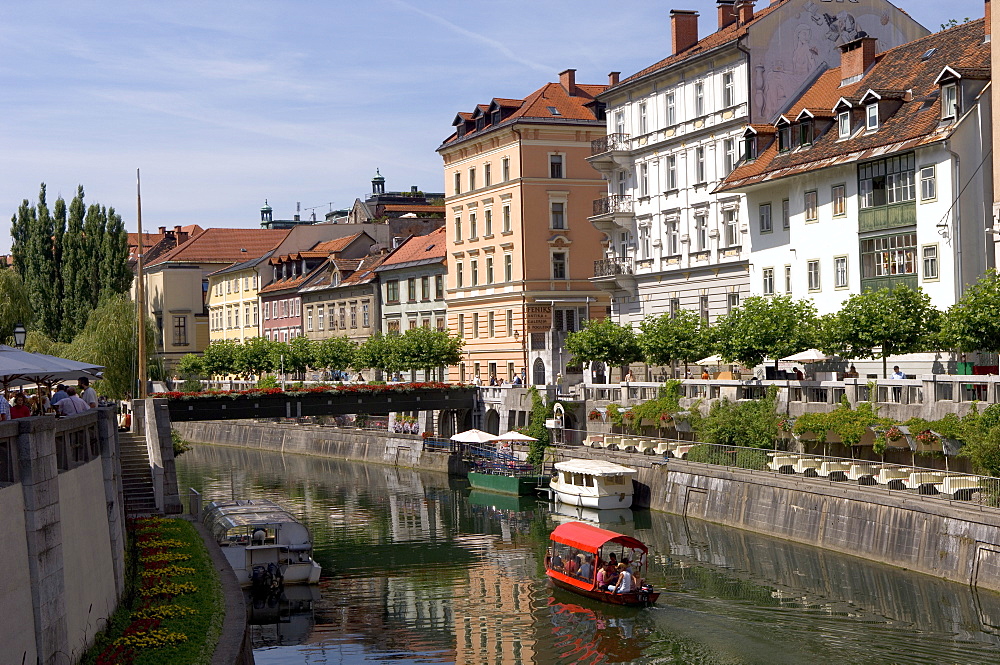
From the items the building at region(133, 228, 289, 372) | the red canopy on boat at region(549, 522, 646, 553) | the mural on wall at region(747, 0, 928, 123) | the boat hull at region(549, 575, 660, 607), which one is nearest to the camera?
the boat hull at region(549, 575, 660, 607)

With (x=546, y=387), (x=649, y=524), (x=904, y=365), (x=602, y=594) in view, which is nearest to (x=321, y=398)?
(x=546, y=387)

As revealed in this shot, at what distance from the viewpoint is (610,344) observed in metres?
69.1

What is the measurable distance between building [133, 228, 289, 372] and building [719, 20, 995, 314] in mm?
85927

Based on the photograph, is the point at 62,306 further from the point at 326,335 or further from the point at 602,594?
the point at 602,594

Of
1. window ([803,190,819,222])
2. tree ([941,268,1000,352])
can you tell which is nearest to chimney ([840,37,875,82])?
window ([803,190,819,222])

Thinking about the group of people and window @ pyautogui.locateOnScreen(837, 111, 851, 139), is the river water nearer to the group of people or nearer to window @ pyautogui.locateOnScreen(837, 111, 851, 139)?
the group of people

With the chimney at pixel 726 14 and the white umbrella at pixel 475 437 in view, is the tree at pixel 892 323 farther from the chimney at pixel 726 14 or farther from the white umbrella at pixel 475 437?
the chimney at pixel 726 14

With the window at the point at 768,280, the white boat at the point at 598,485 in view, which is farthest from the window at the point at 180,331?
the white boat at the point at 598,485

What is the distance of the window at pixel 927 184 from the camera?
54.1 metres

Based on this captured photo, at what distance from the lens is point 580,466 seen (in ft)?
192

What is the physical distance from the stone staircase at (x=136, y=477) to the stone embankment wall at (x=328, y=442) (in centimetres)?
3029

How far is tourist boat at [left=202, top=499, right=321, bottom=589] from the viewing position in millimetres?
41844

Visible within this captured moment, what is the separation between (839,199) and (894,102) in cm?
476

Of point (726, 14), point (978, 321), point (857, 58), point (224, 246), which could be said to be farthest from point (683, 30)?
point (224, 246)
